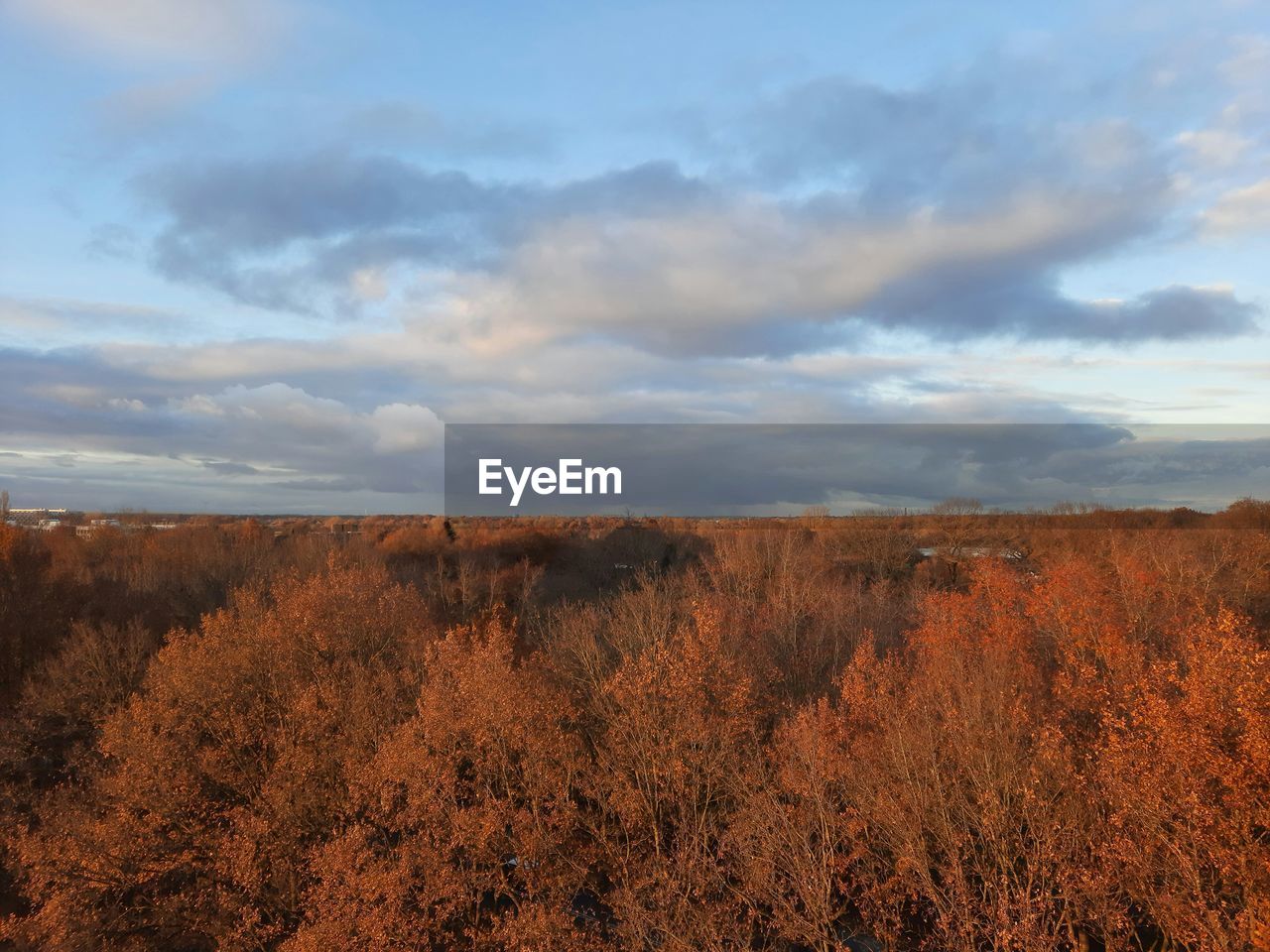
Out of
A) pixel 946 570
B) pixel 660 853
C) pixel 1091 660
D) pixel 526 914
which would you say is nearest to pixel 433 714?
pixel 526 914

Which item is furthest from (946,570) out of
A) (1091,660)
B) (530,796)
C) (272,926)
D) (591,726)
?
(272,926)

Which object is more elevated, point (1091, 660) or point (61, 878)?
point (1091, 660)

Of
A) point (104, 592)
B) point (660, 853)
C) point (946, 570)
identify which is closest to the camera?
point (660, 853)

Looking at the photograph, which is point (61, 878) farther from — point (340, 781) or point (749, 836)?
point (749, 836)

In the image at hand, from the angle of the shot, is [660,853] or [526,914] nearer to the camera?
[526,914]

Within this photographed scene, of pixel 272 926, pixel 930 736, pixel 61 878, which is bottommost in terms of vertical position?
pixel 272 926

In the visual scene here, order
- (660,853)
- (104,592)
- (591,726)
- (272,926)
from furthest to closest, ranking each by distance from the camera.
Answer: (104,592) → (591,726) → (660,853) → (272,926)
